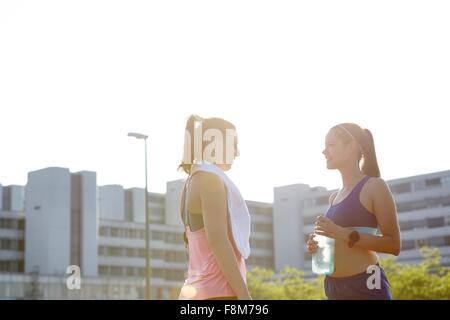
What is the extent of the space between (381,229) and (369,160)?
404mm

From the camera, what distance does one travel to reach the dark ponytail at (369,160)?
4805 mm

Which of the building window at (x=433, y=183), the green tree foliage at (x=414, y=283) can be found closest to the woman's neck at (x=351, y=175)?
the green tree foliage at (x=414, y=283)

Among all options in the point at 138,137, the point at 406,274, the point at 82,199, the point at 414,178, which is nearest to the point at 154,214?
the point at 82,199

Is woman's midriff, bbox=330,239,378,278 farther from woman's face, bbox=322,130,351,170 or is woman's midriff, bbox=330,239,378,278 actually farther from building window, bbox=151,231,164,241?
building window, bbox=151,231,164,241

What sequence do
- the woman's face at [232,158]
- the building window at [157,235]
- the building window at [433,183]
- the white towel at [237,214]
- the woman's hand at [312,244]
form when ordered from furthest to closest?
the building window at [157,235]
the building window at [433,183]
the woman's hand at [312,244]
the woman's face at [232,158]
the white towel at [237,214]

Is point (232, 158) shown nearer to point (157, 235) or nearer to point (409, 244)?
point (409, 244)

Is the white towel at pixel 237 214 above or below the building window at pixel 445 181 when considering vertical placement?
below

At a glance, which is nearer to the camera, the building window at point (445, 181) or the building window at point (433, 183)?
the building window at point (445, 181)

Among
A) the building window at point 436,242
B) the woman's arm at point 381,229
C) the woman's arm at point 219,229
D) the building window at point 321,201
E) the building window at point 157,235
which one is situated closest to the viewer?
the woman's arm at point 219,229

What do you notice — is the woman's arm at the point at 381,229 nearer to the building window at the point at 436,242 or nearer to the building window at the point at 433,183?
the building window at the point at 436,242

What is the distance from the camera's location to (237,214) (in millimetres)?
4148

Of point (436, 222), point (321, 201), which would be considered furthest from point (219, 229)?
point (321, 201)

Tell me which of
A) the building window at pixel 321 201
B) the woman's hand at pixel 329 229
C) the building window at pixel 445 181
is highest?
the building window at pixel 321 201
